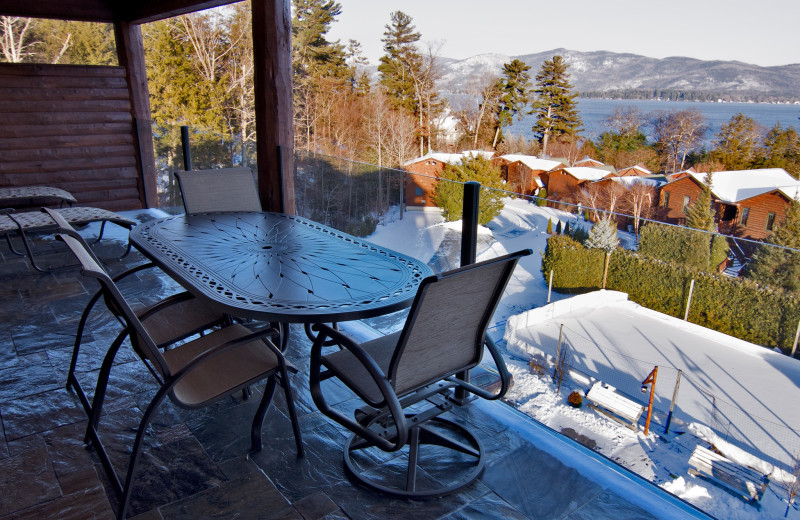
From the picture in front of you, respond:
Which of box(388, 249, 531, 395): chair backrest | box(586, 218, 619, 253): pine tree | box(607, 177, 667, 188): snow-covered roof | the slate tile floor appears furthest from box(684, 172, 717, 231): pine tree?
box(388, 249, 531, 395): chair backrest

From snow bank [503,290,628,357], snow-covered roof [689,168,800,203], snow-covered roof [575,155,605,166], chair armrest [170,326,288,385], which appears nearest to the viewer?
chair armrest [170,326,288,385]

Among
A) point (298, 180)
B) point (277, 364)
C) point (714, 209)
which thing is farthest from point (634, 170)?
point (277, 364)

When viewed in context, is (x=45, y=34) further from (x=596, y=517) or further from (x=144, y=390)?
(x=596, y=517)

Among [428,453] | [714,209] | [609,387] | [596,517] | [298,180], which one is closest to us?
[596,517]

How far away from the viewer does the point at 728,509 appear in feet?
37.9

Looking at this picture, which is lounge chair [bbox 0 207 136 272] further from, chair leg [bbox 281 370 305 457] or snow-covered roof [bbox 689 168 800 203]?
snow-covered roof [bbox 689 168 800 203]

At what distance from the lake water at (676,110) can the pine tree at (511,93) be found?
738 millimetres

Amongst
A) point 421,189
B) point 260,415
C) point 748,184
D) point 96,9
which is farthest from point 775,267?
point 748,184

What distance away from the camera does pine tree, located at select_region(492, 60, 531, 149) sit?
35094 mm

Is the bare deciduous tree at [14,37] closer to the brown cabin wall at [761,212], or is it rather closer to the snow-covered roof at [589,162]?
the brown cabin wall at [761,212]

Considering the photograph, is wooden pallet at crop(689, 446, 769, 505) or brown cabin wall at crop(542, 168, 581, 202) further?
brown cabin wall at crop(542, 168, 581, 202)

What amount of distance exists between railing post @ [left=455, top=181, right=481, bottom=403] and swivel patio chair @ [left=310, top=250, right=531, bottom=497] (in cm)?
28

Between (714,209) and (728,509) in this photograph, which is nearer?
(728,509)

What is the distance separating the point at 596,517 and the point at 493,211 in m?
1.43
